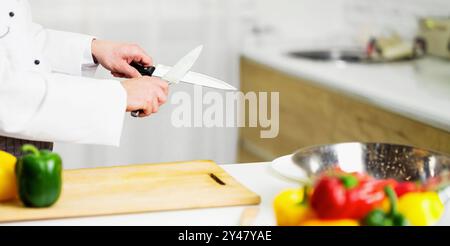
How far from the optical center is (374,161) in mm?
1364

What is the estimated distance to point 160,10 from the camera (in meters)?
3.02

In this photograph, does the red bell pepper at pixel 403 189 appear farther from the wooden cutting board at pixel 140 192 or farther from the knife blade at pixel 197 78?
the knife blade at pixel 197 78

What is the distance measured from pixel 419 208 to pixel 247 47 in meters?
2.23

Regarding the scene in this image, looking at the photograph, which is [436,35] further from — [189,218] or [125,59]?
[189,218]

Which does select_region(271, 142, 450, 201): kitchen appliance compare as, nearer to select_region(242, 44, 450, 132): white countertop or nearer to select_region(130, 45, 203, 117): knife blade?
select_region(130, 45, 203, 117): knife blade

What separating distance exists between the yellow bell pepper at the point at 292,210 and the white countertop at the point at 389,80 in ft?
2.83

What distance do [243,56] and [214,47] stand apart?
130 millimetres

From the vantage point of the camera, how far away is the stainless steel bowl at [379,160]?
1290 mm

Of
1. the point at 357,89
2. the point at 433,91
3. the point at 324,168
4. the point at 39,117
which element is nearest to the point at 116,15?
the point at 357,89

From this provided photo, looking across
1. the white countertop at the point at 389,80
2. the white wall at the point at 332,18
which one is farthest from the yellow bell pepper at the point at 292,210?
the white wall at the point at 332,18

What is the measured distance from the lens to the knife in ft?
4.84

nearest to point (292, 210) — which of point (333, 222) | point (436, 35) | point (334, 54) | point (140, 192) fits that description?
point (333, 222)

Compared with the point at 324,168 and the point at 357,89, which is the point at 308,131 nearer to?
the point at 357,89

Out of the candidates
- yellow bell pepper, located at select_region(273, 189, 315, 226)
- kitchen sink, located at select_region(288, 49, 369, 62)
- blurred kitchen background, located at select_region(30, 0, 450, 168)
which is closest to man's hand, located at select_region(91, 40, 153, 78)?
yellow bell pepper, located at select_region(273, 189, 315, 226)
